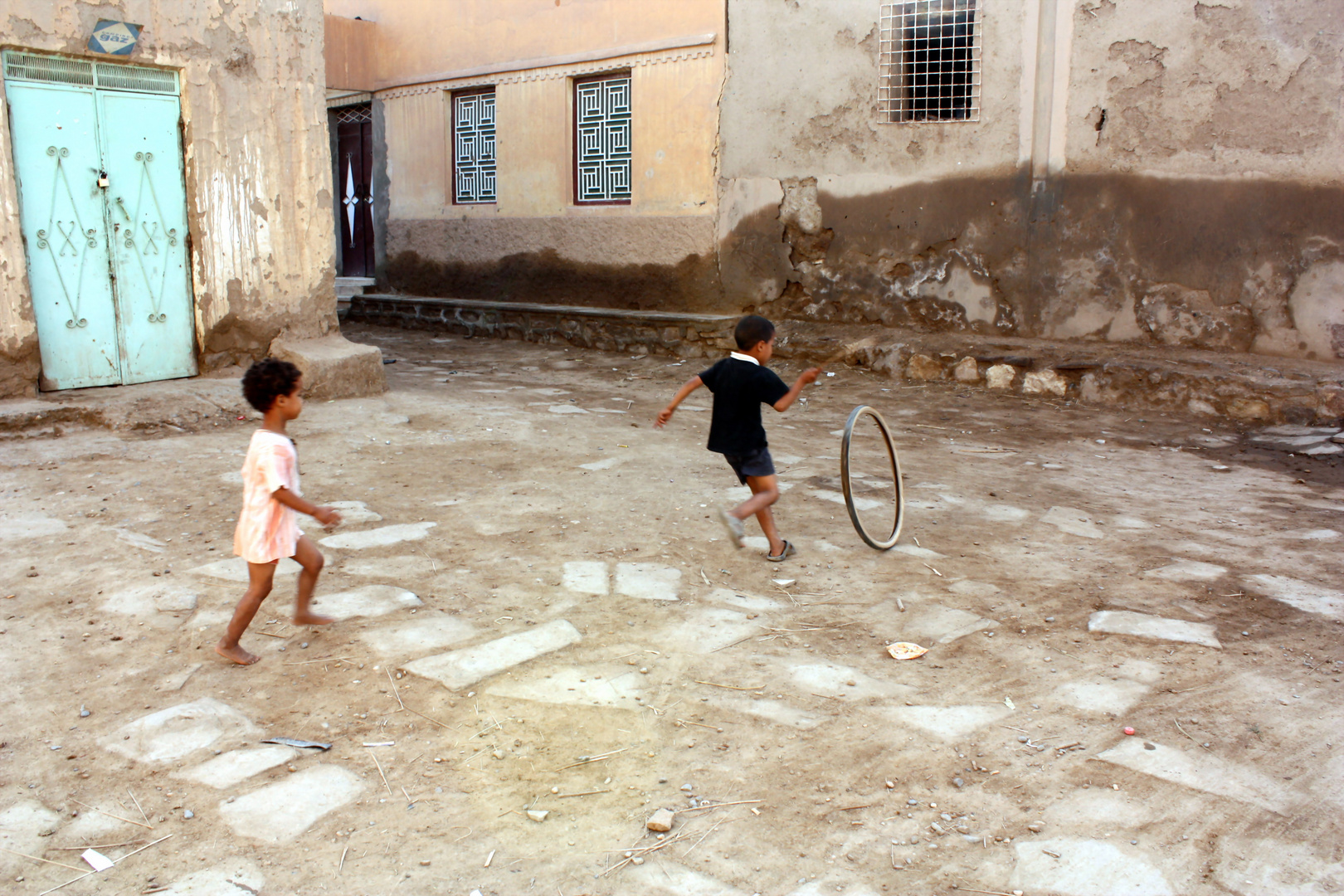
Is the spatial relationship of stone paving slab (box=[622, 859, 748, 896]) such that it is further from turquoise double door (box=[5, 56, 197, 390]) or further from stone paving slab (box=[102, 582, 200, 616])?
turquoise double door (box=[5, 56, 197, 390])

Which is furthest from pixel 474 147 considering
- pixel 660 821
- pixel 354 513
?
pixel 660 821

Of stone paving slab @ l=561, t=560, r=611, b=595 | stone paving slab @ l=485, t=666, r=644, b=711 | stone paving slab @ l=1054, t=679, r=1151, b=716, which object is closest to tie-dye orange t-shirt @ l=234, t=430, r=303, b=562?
stone paving slab @ l=485, t=666, r=644, b=711

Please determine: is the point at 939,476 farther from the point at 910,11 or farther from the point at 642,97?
the point at 642,97

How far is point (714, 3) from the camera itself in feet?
33.8

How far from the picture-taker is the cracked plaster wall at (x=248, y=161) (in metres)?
7.13

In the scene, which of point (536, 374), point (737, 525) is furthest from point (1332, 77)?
point (536, 374)

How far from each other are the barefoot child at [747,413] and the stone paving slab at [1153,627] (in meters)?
1.34

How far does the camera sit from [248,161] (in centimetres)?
754

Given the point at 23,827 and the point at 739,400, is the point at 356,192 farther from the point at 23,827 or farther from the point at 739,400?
the point at 23,827

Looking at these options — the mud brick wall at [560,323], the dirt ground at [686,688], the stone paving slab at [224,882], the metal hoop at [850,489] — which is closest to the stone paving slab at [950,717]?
the dirt ground at [686,688]

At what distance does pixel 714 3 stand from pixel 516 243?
368cm

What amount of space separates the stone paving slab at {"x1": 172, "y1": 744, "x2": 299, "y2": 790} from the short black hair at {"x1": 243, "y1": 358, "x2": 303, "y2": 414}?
44.0 inches

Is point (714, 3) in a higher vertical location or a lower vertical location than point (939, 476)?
higher

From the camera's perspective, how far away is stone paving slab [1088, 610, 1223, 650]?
364cm
